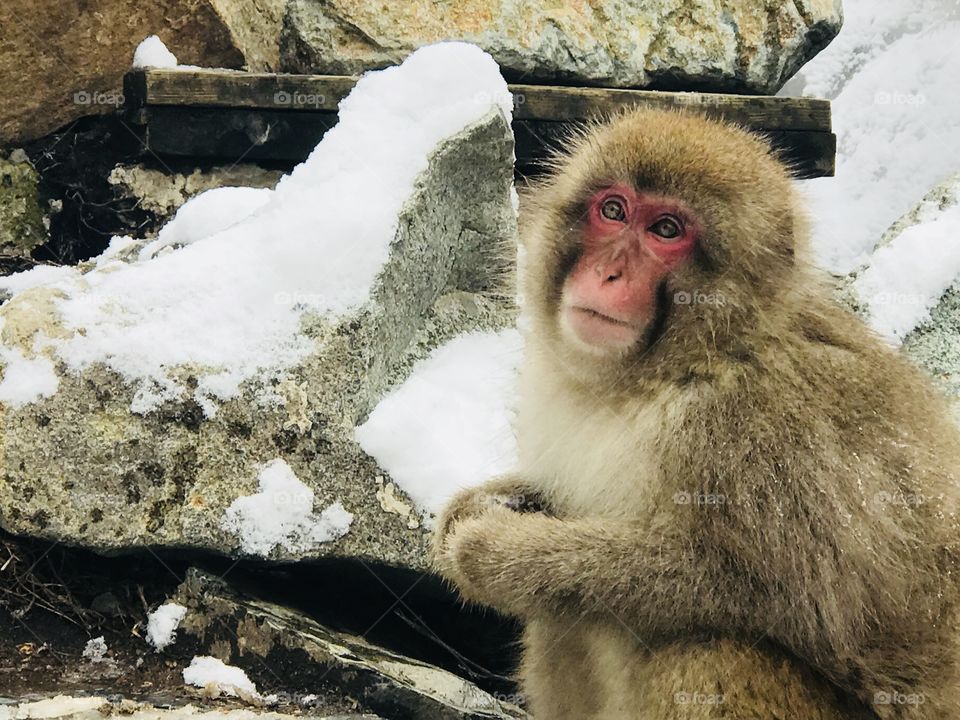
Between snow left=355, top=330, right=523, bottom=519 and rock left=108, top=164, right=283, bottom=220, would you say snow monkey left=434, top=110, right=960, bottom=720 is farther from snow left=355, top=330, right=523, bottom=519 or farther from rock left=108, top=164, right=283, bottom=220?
rock left=108, top=164, right=283, bottom=220

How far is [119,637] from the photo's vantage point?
11.1ft

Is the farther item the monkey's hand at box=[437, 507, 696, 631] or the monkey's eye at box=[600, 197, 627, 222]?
the monkey's eye at box=[600, 197, 627, 222]

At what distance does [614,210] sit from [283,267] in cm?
126

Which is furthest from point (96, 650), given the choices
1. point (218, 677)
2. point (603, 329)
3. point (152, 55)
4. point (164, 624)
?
point (152, 55)

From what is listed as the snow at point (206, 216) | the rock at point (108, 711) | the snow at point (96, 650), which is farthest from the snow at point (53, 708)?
the snow at point (206, 216)

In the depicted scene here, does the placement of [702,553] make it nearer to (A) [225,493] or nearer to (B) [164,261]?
(A) [225,493]

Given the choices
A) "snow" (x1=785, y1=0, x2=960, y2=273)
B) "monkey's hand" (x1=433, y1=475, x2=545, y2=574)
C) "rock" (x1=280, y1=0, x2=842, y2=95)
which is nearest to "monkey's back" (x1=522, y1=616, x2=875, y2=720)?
"monkey's hand" (x1=433, y1=475, x2=545, y2=574)

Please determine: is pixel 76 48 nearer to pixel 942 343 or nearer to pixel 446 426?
pixel 446 426

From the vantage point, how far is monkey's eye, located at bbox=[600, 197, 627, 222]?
9.45 ft

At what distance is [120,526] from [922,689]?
7.04 ft

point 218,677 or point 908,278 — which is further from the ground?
point 908,278

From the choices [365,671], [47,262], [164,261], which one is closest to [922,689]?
[365,671]

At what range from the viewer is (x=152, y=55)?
5.19 m

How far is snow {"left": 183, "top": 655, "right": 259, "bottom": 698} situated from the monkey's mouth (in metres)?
1.36
